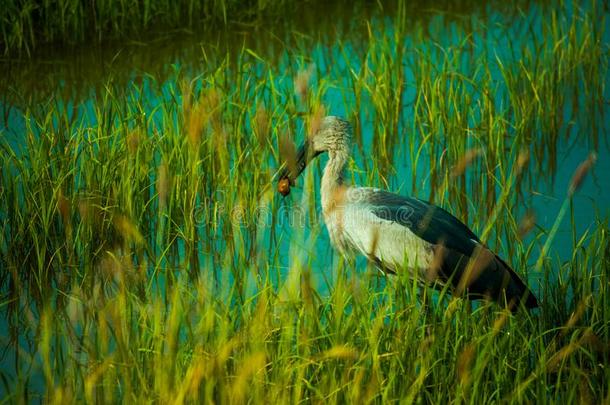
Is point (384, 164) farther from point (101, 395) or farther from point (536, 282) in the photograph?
point (101, 395)

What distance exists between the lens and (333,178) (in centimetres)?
464

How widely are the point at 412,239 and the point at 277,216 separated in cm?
118

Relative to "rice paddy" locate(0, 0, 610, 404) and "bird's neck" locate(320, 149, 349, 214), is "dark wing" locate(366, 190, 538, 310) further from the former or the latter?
"bird's neck" locate(320, 149, 349, 214)

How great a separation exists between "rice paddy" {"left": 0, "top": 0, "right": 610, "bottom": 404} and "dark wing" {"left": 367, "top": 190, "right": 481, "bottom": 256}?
11 centimetres

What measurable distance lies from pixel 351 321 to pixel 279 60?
4.29 m

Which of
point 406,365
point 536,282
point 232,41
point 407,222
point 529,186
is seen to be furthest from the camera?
point 232,41

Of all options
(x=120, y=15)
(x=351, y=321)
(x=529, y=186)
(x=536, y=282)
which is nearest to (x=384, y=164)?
(x=529, y=186)

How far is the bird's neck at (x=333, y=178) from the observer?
4590 mm

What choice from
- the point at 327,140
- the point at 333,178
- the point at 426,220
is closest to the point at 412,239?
the point at 426,220

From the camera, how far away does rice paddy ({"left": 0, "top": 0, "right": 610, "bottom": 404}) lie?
11.0 ft

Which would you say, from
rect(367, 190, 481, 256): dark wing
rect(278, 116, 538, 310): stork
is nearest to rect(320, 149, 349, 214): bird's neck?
rect(278, 116, 538, 310): stork

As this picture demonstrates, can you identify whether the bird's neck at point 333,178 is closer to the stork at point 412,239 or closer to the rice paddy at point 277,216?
the stork at point 412,239

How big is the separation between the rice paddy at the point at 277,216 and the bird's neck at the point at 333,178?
156 mm

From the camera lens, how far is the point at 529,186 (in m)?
5.56
